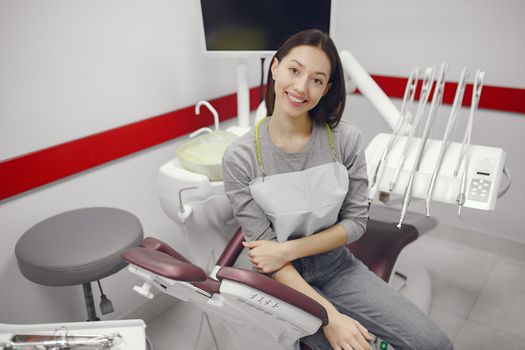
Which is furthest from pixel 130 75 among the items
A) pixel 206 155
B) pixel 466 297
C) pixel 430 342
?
Result: pixel 466 297

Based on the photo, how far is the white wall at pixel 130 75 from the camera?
1396mm

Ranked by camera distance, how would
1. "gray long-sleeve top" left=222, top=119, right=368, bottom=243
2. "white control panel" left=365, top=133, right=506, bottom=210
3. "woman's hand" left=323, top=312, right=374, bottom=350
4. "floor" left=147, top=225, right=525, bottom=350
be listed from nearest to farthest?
"woman's hand" left=323, top=312, right=374, bottom=350 < "gray long-sleeve top" left=222, top=119, right=368, bottom=243 < "white control panel" left=365, top=133, right=506, bottom=210 < "floor" left=147, top=225, right=525, bottom=350

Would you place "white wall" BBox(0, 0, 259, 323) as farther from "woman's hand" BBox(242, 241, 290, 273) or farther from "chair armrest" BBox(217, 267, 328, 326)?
"chair armrest" BBox(217, 267, 328, 326)

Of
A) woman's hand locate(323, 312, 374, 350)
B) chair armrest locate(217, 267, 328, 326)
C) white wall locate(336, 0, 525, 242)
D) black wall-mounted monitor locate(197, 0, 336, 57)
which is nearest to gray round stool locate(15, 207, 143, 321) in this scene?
chair armrest locate(217, 267, 328, 326)

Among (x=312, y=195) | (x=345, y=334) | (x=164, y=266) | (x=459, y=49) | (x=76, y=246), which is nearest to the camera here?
(x=164, y=266)

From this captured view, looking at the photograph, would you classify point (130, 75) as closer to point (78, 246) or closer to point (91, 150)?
point (91, 150)

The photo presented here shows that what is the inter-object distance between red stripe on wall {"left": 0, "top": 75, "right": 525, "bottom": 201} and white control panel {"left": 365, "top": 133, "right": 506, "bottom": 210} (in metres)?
0.77

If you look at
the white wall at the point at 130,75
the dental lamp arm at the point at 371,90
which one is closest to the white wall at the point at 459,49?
the white wall at the point at 130,75

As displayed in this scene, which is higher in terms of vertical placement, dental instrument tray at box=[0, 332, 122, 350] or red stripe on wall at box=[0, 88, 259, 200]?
red stripe on wall at box=[0, 88, 259, 200]

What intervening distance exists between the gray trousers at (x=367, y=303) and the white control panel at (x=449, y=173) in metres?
0.33

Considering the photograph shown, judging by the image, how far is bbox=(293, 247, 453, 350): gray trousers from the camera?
3.73 feet

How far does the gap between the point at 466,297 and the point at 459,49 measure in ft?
4.04

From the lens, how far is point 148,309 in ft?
6.39

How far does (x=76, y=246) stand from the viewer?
1283 millimetres
